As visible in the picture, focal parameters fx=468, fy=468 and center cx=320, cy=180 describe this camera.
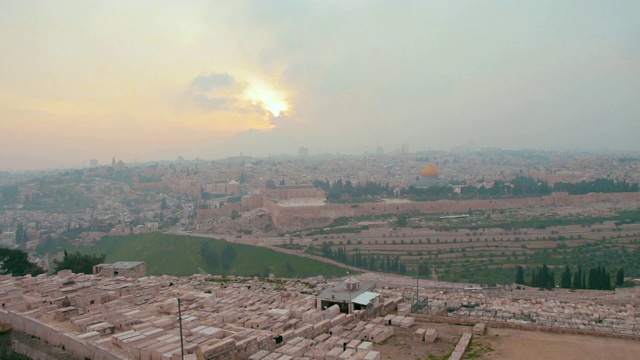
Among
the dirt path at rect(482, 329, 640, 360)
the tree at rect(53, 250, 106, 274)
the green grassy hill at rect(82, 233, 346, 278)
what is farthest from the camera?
the green grassy hill at rect(82, 233, 346, 278)

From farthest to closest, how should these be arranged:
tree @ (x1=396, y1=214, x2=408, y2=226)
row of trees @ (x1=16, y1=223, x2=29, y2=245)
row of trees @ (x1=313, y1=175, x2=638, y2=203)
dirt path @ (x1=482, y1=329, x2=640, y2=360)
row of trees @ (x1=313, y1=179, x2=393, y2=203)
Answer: row of trees @ (x1=313, y1=179, x2=393, y2=203) < row of trees @ (x1=313, y1=175, x2=638, y2=203) < row of trees @ (x1=16, y1=223, x2=29, y2=245) < tree @ (x1=396, y1=214, x2=408, y2=226) < dirt path @ (x1=482, y1=329, x2=640, y2=360)

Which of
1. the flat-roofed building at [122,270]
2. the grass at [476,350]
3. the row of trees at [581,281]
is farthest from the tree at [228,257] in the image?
the grass at [476,350]

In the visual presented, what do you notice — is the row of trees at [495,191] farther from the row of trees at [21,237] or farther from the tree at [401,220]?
the row of trees at [21,237]

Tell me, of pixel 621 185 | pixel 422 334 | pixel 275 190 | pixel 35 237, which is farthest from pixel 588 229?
pixel 35 237

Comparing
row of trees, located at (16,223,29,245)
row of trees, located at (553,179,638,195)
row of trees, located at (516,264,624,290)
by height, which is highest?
row of trees, located at (553,179,638,195)

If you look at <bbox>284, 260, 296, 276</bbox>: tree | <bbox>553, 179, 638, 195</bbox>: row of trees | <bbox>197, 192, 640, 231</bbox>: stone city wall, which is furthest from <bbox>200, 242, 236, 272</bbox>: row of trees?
<bbox>553, 179, 638, 195</bbox>: row of trees

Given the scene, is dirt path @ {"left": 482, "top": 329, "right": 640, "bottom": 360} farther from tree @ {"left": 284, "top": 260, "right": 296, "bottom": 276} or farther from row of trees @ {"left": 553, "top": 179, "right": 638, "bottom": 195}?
row of trees @ {"left": 553, "top": 179, "right": 638, "bottom": 195}
